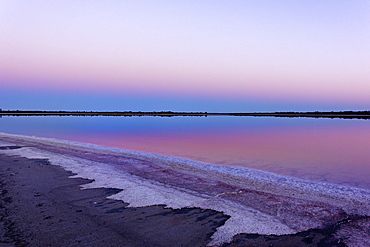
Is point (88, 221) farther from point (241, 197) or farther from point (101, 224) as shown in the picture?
point (241, 197)

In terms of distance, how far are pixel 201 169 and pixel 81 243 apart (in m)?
7.30

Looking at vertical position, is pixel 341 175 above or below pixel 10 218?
below

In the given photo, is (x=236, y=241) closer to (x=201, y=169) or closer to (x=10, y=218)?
(x=10, y=218)

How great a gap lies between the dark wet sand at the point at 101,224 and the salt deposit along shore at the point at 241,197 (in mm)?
209

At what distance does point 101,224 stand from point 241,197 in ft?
12.4

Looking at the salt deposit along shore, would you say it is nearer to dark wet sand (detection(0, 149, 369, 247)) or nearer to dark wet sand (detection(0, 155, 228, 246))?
dark wet sand (detection(0, 149, 369, 247))

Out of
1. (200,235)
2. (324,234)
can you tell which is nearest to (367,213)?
(324,234)

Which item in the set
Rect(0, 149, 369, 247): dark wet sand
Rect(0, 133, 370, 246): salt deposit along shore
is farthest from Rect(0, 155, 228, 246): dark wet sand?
Rect(0, 133, 370, 246): salt deposit along shore

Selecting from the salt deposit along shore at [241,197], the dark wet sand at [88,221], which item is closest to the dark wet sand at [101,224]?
the dark wet sand at [88,221]

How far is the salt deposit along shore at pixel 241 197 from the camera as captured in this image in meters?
5.21

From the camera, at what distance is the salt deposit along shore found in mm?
5211

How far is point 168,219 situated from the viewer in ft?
18.2

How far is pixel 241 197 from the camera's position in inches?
284

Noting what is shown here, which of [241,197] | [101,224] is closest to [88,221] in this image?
[101,224]
